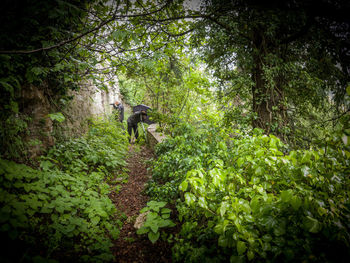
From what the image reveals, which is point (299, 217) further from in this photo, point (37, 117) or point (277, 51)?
point (37, 117)

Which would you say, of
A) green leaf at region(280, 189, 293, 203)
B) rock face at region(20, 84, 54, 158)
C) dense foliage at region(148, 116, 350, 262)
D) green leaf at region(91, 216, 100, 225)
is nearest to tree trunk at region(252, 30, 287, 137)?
dense foliage at region(148, 116, 350, 262)

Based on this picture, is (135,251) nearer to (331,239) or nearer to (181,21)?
(331,239)

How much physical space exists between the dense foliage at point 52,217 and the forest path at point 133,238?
7.0 inches

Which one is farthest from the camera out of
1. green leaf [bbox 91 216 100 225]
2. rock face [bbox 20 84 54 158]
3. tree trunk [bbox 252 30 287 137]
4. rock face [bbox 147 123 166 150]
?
rock face [bbox 147 123 166 150]

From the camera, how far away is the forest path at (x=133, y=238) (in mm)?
1948

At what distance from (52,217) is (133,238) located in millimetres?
1108

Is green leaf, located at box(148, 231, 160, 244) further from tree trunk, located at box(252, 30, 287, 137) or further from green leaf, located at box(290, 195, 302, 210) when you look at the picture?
tree trunk, located at box(252, 30, 287, 137)

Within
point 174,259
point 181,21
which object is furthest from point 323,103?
point 174,259

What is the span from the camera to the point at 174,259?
176 cm

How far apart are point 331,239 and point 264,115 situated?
10.1 feet

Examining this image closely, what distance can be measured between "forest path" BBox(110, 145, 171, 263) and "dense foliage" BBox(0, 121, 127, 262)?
0.18 metres

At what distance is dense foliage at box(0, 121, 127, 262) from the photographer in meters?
1.47

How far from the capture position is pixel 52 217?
1.84 m

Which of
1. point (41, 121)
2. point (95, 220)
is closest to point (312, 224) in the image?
point (95, 220)
